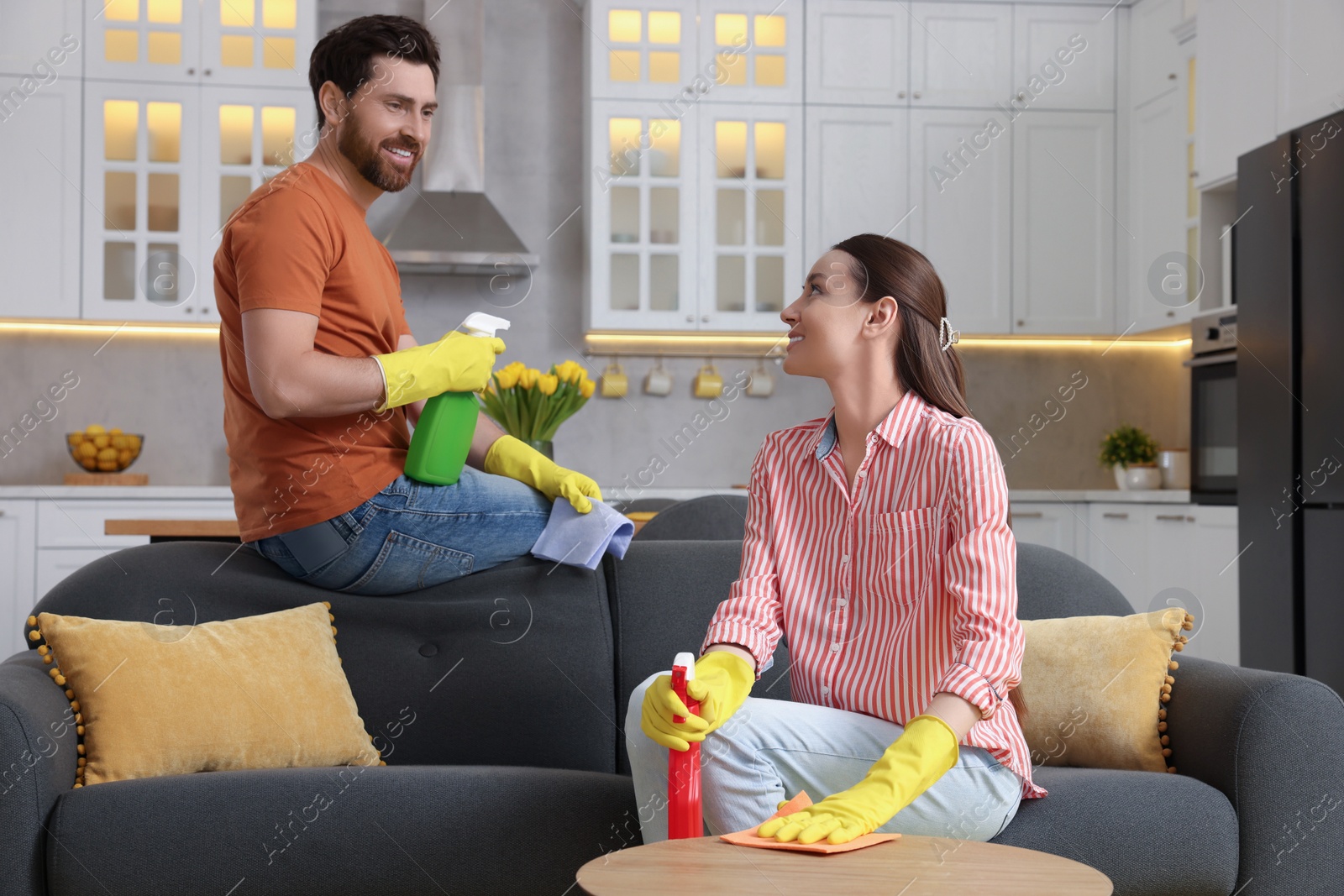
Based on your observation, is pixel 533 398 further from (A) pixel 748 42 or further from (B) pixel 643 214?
(A) pixel 748 42

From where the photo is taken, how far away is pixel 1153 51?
4691 millimetres

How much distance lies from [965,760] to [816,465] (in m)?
0.43

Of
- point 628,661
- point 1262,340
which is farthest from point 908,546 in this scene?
point 1262,340

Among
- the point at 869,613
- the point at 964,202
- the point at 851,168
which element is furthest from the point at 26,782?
the point at 964,202

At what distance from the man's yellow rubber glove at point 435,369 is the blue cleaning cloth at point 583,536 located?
0.83ft

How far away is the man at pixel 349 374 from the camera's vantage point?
175 cm

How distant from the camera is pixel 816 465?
1.58 m

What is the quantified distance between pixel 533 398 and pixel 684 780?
172 centimetres

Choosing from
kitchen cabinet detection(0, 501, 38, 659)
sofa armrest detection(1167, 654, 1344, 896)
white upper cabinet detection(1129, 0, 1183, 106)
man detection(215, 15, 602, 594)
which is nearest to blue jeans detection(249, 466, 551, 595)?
man detection(215, 15, 602, 594)

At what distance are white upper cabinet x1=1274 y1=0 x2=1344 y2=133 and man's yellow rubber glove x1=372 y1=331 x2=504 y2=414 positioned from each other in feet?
9.03

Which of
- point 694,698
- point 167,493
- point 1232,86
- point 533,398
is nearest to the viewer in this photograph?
point 694,698

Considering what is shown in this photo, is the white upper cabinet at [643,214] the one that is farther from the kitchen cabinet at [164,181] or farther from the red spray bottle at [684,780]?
the red spray bottle at [684,780]

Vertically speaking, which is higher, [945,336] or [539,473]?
[945,336]

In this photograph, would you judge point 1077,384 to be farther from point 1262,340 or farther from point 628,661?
point 628,661
